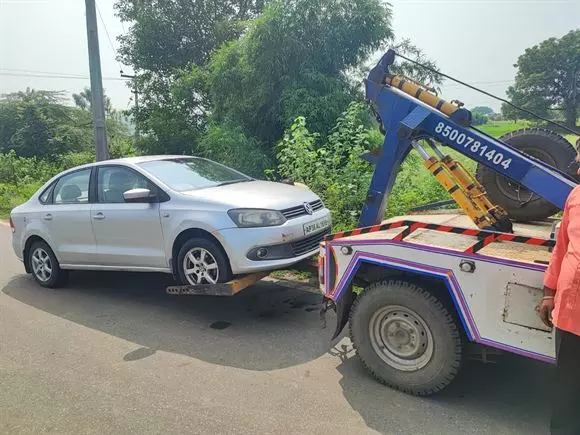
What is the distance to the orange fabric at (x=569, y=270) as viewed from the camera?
217 cm

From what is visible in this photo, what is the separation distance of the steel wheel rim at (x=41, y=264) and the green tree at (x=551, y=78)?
879 inches

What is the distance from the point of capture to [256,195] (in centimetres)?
507

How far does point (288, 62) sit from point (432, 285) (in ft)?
28.9

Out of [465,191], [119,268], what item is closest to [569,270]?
[465,191]

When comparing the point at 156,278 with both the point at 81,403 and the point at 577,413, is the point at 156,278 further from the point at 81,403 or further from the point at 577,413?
the point at 577,413

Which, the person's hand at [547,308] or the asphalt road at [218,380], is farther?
the asphalt road at [218,380]

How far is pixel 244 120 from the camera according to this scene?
39.6ft

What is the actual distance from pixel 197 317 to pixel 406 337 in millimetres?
2524

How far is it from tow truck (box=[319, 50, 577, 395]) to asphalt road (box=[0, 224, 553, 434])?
0.35 meters

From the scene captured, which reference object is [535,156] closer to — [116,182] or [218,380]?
[218,380]

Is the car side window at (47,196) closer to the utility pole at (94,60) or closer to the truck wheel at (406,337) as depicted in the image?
the utility pole at (94,60)

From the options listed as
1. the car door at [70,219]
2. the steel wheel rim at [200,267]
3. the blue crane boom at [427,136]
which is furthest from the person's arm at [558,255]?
the car door at [70,219]

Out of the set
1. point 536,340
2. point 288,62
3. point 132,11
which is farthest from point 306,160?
point 132,11

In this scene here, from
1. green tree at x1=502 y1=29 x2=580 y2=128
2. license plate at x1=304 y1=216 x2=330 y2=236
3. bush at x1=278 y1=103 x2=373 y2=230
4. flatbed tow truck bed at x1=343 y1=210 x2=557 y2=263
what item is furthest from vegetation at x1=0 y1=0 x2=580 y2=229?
license plate at x1=304 y1=216 x2=330 y2=236
